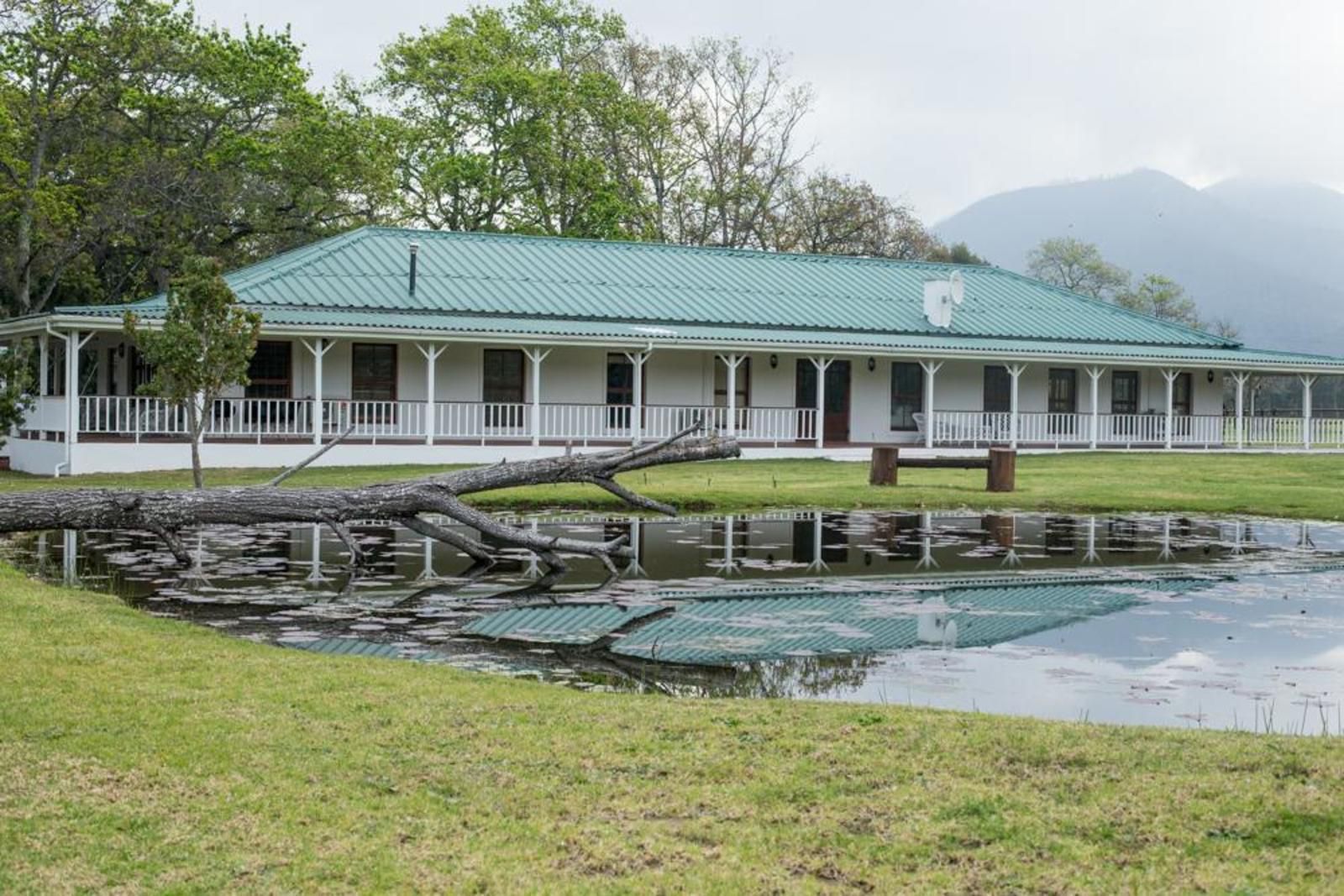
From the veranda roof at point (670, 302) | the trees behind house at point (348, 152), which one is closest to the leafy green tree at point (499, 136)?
the trees behind house at point (348, 152)

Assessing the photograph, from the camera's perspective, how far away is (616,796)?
239 inches

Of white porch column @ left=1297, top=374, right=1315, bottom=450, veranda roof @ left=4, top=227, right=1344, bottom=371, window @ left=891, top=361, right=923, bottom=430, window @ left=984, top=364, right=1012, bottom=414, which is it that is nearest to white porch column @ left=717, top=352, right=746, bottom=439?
veranda roof @ left=4, top=227, right=1344, bottom=371

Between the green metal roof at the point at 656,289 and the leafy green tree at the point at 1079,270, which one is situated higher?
the leafy green tree at the point at 1079,270

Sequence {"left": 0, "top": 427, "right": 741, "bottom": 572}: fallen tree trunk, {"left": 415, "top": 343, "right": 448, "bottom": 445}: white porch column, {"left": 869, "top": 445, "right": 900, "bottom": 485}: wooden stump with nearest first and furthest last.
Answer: {"left": 0, "top": 427, "right": 741, "bottom": 572}: fallen tree trunk → {"left": 869, "top": 445, "right": 900, "bottom": 485}: wooden stump → {"left": 415, "top": 343, "right": 448, "bottom": 445}: white porch column

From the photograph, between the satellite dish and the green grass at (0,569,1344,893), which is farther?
the satellite dish

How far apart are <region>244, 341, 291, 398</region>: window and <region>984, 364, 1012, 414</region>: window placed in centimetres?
1658

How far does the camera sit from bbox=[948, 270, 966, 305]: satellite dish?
37.8 meters

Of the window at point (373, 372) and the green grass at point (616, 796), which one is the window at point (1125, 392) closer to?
the window at point (373, 372)

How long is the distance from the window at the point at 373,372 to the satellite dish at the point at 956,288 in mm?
13991

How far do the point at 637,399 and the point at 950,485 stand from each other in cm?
833

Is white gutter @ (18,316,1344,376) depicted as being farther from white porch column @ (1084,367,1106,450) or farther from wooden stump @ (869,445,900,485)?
wooden stump @ (869,445,900,485)

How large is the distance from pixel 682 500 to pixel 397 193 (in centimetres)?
2968

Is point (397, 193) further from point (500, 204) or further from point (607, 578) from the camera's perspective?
point (607, 578)

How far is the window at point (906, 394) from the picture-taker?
36500 mm
